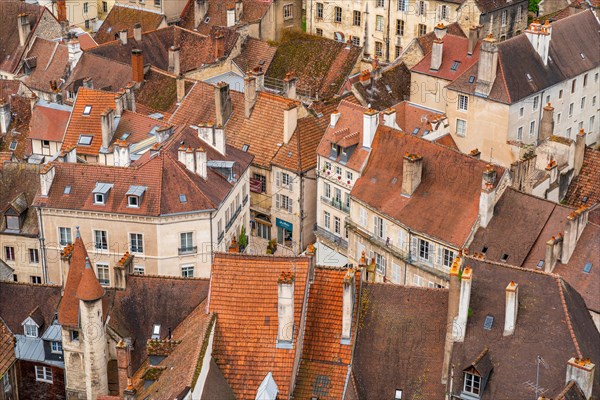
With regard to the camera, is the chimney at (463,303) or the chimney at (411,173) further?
the chimney at (411,173)

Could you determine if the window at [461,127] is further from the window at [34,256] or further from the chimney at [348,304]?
the chimney at [348,304]

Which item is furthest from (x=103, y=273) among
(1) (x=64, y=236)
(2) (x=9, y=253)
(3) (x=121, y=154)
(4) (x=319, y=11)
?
(4) (x=319, y=11)

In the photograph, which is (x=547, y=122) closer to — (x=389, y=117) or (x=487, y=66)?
(x=487, y=66)

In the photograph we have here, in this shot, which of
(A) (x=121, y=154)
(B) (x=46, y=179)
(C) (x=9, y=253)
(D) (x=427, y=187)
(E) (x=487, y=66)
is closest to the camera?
(B) (x=46, y=179)

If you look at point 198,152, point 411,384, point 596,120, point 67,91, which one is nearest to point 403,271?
point 198,152

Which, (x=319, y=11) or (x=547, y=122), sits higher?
(x=319, y=11)

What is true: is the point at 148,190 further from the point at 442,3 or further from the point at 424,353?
the point at 442,3

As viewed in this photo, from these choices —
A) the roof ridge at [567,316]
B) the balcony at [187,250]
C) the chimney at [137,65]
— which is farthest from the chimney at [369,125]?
the roof ridge at [567,316]

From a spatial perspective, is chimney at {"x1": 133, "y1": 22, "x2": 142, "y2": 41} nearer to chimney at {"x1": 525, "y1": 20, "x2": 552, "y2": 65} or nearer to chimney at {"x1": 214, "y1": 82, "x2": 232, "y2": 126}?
chimney at {"x1": 214, "y1": 82, "x2": 232, "y2": 126}
